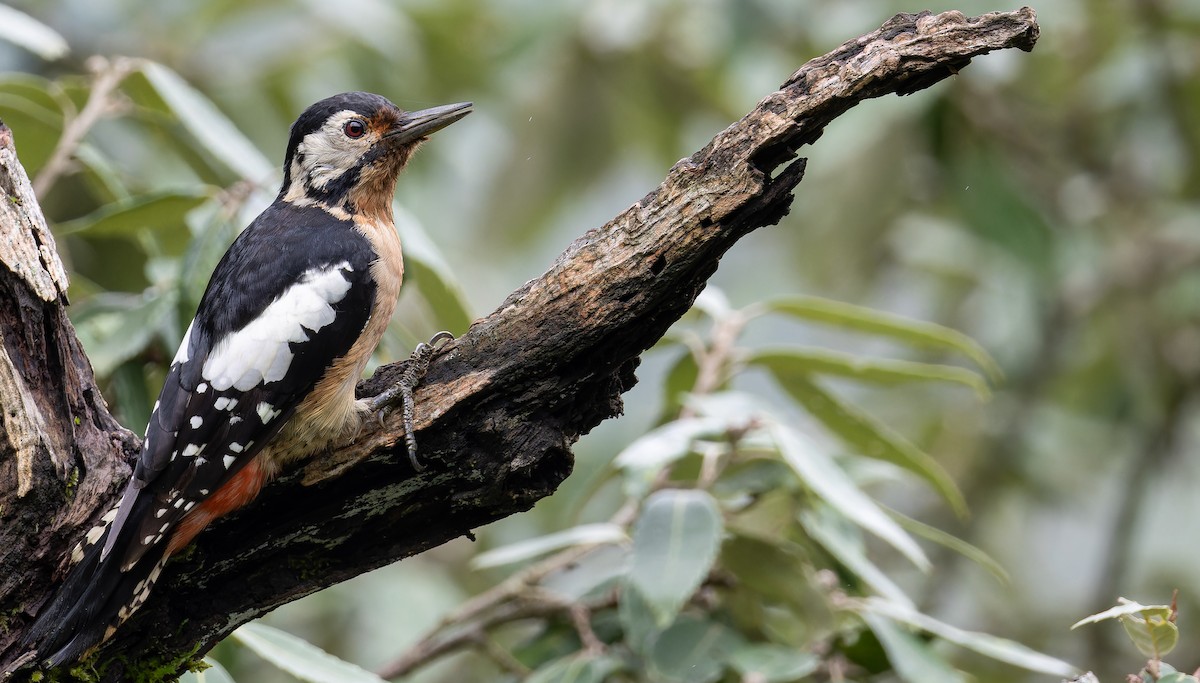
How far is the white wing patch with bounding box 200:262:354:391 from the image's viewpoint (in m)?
2.59

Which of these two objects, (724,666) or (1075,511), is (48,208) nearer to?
(724,666)

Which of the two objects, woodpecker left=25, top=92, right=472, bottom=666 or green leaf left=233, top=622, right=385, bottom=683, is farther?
green leaf left=233, top=622, right=385, bottom=683

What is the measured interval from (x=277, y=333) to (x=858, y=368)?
5.21 ft

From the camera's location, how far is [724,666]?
123 inches

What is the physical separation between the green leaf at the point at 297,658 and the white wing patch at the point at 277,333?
57cm

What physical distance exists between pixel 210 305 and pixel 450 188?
14.6 ft

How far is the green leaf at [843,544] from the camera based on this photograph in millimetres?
3164

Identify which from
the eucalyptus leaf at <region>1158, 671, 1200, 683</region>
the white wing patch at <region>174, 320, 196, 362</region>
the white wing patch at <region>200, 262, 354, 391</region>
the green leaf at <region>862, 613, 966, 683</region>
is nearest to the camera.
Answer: the eucalyptus leaf at <region>1158, 671, 1200, 683</region>

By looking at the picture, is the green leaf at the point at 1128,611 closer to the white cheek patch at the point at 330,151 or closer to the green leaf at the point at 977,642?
the green leaf at the point at 977,642

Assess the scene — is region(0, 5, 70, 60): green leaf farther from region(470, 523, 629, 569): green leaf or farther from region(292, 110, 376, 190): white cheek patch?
region(470, 523, 629, 569): green leaf

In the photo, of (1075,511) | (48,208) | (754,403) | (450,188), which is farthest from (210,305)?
(1075,511)

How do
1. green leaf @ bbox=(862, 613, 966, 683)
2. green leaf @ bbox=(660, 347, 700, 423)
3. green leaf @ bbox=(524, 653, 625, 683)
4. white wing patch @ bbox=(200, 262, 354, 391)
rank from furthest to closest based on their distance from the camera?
green leaf @ bbox=(660, 347, 700, 423), green leaf @ bbox=(524, 653, 625, 683), green leaf @ bbox=(862, 613, 966, 683), white wing patch @ bbox=(200, 262, 354, 391)

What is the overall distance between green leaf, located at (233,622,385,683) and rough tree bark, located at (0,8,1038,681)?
28 cm

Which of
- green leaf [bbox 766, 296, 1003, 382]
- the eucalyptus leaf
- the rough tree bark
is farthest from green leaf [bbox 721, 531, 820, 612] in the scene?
the eucalyptus leaf
